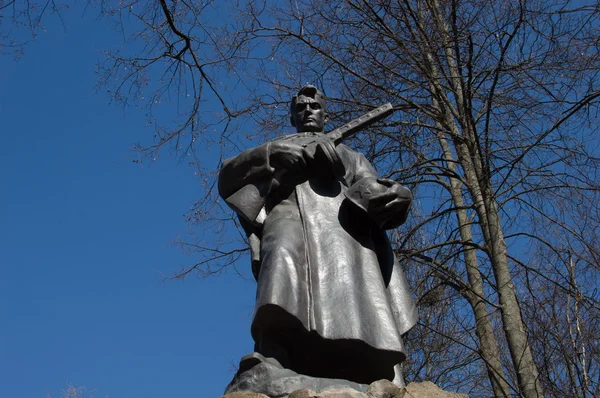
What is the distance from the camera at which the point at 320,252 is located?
450 cm

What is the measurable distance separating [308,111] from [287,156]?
19.5 inches

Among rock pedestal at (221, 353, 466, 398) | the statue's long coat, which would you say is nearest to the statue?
the statue's long coat

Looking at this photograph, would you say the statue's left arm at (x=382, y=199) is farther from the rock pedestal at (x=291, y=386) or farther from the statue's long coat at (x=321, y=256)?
the rock pedestal at (x=291, y=386)

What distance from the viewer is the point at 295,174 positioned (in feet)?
15.9

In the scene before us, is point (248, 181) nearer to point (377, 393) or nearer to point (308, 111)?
point (308, 111)

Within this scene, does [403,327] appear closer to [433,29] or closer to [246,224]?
[246,224]

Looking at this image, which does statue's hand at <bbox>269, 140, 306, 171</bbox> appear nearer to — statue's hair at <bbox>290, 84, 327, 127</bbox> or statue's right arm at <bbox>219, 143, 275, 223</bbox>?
statue's right arm at <bbox>219, 143, 275, 223</bbox>

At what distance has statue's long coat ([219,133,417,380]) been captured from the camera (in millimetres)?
4203

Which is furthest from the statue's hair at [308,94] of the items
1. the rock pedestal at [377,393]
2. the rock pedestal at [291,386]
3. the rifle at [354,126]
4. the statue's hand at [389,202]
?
the rock pedestal at [377,393]

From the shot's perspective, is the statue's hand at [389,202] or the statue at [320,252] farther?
the statue's hand at [389,202]

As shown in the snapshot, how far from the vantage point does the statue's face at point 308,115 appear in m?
5.20

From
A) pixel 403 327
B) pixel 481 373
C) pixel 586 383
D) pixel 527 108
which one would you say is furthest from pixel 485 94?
pixel 403 327

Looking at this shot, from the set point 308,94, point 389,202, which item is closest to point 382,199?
point 389,202

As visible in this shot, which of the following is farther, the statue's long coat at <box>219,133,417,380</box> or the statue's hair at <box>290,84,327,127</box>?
the statue's hair at <box>290,84,327,127</box>
